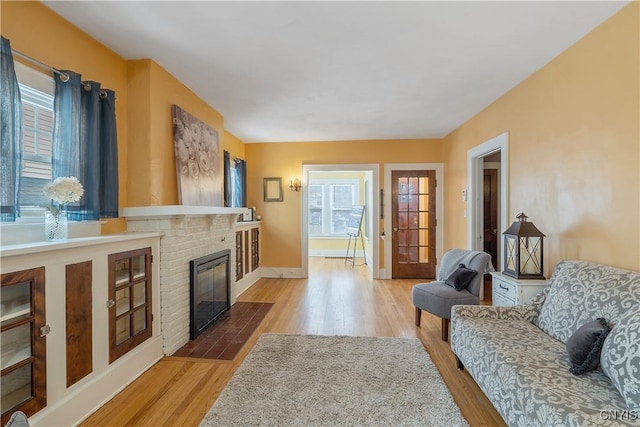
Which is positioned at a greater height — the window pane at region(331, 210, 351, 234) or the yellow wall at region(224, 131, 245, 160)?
the yellow wall at region(224, 131, 245, 160)

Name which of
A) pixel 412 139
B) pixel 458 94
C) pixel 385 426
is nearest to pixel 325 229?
pixel 412 139

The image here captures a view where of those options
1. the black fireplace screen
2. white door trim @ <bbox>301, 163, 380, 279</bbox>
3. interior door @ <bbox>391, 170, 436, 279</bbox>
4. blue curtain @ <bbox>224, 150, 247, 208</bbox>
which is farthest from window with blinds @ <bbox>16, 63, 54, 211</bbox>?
interior door @ <bbox>391, 170, 436, 279</bbox>

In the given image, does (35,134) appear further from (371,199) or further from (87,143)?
(371,199)

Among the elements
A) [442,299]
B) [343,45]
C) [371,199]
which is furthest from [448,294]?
[371,199]

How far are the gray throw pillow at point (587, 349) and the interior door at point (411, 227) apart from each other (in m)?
4.00

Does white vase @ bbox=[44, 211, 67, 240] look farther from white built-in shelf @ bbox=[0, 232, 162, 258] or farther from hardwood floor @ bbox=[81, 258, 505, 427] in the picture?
hardwood floor @ bbox=[81, 258, 505, 427]

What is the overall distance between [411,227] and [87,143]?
4861mm

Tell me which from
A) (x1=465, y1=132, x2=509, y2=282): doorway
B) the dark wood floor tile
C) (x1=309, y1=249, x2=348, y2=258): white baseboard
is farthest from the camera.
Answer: (x1=309, y1=249, x2=348, y2=258): white baseboard

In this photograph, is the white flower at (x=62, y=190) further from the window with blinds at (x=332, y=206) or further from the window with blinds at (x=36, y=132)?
the window with blinds at (x=332, y=206)

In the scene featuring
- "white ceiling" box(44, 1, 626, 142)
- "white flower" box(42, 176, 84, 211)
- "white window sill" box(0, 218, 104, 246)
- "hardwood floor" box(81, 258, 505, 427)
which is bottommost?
"hardwood floor" box(81, 258, 505, 427)

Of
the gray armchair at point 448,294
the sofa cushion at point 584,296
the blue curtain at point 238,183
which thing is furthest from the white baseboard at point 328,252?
the sofa cushion at point 584,296

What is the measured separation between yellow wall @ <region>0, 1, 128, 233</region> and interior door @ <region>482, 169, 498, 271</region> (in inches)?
218

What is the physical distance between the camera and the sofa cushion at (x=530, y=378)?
4.15ft

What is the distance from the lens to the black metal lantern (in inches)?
96.8
